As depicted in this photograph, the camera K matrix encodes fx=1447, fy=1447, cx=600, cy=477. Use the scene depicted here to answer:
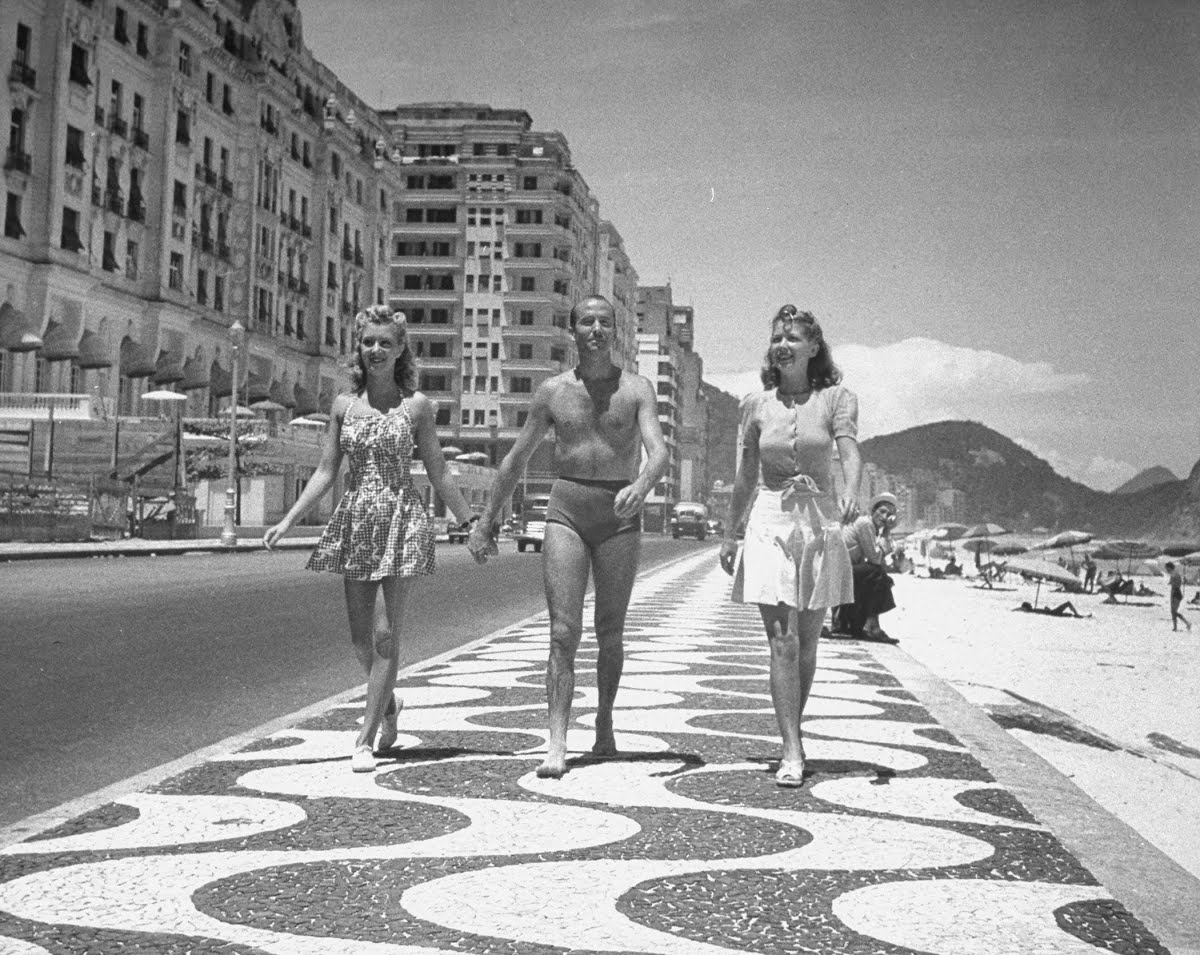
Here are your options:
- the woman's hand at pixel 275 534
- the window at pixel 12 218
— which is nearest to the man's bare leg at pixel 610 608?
the woman's hand at pixel 275 534

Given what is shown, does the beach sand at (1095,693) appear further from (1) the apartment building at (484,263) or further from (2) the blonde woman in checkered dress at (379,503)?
(1) the apartment building at (484,263)

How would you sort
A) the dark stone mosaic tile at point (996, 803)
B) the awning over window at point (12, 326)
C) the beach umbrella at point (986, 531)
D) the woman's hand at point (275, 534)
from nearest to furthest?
the dark stone mosaic tile at point (996, 803) < the woman's hand at point (275, 534) < the awning over window at point (12, 326) < the beach umbrella at point (986, 531)

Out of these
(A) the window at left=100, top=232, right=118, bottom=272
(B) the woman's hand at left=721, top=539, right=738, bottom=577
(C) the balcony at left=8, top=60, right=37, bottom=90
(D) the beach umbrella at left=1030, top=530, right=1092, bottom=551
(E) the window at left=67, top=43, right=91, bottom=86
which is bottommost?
(D) the beach umbrella at left=1030, top=530, right=1092, bottom=551

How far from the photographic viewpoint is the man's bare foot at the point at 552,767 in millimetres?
4996

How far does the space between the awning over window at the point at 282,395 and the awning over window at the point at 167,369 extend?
9687 millimetres

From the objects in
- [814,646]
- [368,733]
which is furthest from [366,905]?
[814,646]

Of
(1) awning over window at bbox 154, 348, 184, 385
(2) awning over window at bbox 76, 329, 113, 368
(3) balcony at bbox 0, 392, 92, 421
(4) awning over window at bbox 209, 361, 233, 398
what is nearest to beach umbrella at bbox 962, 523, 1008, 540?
(4) awning over window at bbox 209, 361, 233, 398

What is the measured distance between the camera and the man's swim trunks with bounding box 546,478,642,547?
5270mm

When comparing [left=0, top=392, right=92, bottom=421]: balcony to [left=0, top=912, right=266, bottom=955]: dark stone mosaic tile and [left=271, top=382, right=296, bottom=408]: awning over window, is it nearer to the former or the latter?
[left=271, top=382, right=296, bottom=408]: awning over window

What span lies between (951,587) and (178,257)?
3277 centimetres

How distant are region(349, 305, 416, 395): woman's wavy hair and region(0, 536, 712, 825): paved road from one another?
5.62ft

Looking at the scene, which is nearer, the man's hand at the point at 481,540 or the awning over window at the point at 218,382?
the man's hand at the point at 481,540

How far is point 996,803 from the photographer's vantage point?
479 centimetres

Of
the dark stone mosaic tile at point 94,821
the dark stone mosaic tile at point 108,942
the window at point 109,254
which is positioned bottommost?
the dark stone mosaic tile at point 94,821
